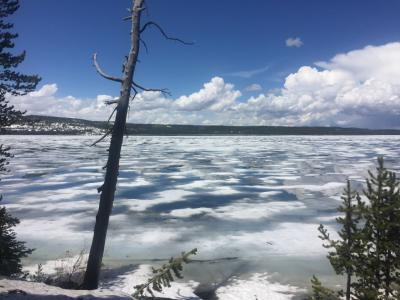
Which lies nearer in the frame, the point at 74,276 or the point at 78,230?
the point at 74,276

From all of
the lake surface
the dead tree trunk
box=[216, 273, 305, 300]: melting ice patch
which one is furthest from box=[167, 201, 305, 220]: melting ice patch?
the dead tree trunk

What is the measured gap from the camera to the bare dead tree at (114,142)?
8.73 metres

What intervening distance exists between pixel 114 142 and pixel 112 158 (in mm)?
360

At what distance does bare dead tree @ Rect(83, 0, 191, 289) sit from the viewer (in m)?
8.73

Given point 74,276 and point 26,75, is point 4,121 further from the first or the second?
point 74,276

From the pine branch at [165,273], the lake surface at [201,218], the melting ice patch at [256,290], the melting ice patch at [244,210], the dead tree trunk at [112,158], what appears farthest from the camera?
the melting ice patch at [244,210]

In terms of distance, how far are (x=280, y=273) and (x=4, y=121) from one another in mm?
8740

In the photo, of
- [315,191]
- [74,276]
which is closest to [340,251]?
[74,276]

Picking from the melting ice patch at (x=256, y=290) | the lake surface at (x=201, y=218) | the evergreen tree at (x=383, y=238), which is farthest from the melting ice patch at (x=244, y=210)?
the evergreen tree at (x=383, y=238)

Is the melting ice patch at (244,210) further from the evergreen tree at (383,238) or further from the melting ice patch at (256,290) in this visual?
the evergreen tree at (383,238)

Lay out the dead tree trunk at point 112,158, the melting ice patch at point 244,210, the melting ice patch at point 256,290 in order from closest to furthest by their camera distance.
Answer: the dead tree trunk at point 112,158, the melting ice patch at point 256,290, the melting ice patch at point 244,210

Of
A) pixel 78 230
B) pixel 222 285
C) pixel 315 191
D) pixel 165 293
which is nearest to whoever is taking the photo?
pixel 165 293

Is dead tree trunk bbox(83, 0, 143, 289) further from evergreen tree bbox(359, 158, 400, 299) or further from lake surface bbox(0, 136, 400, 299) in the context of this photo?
evergreen tree bbox(359, 158, 400, 299)

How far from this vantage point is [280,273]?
11.3 meters
